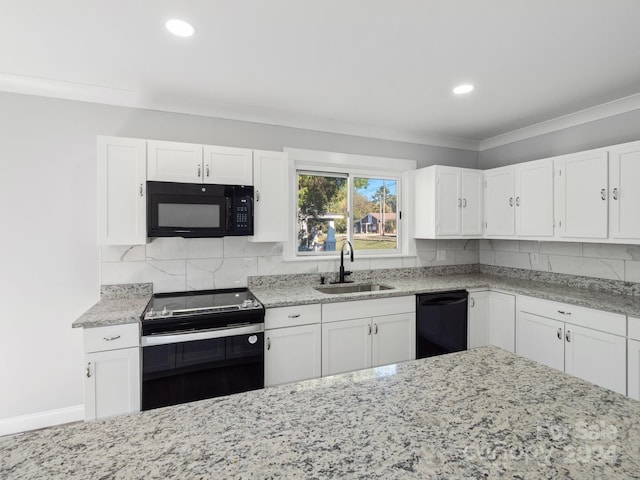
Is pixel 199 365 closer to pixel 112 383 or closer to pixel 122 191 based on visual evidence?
pixel 112 383

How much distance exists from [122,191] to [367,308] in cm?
206

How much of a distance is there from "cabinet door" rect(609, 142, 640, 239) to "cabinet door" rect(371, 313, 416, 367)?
5.59 feet

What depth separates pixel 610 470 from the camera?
66 cm

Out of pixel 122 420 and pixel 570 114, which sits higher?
pixel 570 114

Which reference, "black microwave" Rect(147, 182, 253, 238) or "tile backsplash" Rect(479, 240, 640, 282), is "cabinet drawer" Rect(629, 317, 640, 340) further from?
"black microwave" Rect(147, 182, 253, 238)

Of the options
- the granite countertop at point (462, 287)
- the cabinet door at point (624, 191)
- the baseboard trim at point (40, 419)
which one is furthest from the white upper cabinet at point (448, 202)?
the baseboard trim at point (40, 419)

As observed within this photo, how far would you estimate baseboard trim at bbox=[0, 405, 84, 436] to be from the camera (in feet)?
7.80

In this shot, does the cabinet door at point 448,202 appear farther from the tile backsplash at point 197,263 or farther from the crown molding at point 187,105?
the tile backsplash at point 197,263

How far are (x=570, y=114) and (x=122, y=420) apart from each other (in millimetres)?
3940

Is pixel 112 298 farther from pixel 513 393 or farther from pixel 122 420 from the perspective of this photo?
pixel 513 393

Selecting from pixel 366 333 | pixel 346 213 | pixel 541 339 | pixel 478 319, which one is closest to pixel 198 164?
pixel 346 213

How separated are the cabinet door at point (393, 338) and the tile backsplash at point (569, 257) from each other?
159cm

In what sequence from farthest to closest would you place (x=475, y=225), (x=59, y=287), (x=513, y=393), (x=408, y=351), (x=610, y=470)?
(x=475, y=225)
(x=408, y=351)
(x=59, y=287)
(x=513, y=393)
(x=610, y=470)

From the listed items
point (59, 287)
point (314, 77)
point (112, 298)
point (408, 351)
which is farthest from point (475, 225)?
point (59, 287)
